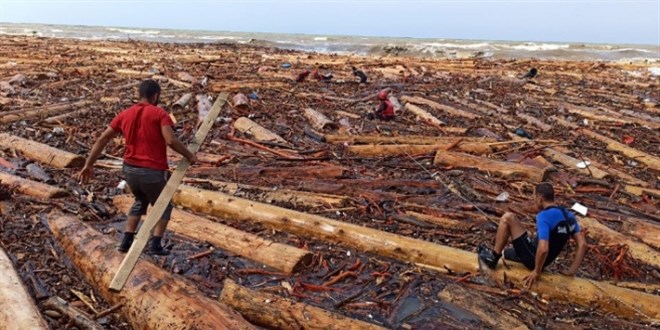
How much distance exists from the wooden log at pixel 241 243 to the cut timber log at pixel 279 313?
2.77 ft

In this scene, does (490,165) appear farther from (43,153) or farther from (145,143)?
(43,153)

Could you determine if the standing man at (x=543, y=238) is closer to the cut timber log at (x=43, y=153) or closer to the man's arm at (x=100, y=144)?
the man's arm at (x=100, y=144)

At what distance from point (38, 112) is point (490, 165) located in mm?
Result: 9168

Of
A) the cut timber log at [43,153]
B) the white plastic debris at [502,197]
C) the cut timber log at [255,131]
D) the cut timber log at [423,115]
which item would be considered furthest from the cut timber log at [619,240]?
the cut timber log at [43,153]

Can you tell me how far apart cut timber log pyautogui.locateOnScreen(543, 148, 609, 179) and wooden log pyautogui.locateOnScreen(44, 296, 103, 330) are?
7.64m

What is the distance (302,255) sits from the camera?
17.7ft

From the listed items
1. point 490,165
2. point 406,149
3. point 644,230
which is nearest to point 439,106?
point 406,149

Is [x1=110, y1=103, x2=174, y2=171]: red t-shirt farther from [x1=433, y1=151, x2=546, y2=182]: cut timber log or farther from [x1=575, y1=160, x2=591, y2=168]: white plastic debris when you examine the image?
[x1=575, y1=160, x2=591, y2=168]: white plastic debris

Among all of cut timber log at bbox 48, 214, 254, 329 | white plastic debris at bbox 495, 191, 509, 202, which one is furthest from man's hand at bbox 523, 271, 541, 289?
cut timber log at bbox 48, 214, 254, 329

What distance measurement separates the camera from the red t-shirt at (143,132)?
4.84 meters

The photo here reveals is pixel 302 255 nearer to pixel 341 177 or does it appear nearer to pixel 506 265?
pixel 506 265

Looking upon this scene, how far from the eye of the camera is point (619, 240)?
620cm

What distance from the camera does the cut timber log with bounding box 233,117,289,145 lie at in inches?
397

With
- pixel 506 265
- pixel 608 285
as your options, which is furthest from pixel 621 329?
pixel 506 265
